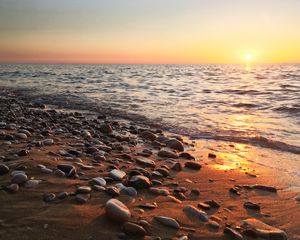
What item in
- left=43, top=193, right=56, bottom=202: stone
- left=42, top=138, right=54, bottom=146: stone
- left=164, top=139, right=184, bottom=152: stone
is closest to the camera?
left=43, top=193, right=56, bottom=202: stone

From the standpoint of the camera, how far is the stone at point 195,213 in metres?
3.11

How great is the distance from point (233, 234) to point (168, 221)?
0.59 metres

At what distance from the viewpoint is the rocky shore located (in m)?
2.69

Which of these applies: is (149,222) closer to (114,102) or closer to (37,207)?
(37,207)

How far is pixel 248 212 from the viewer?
11.4 feet

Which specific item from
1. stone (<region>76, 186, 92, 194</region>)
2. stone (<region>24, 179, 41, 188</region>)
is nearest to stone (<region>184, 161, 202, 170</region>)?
stone (<region>76, 186, 92, 194</region>)

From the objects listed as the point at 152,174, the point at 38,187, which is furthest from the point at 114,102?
the point at 38,187

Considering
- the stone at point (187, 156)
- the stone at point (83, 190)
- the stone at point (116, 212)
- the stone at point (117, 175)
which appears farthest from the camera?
the stone at point (187, 156)

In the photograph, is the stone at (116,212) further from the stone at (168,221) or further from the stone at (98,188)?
the stone at (98,188)

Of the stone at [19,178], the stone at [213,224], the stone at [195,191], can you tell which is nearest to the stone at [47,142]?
the stone at [19,178]

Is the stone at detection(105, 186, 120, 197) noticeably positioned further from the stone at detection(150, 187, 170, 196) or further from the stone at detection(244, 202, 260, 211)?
the stone at detection(244, 202, 260, 211)

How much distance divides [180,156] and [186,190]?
1825mm

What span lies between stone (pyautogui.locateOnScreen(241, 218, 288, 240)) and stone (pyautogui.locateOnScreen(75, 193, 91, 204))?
156cm

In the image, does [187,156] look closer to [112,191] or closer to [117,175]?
[117,175]
